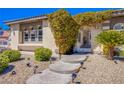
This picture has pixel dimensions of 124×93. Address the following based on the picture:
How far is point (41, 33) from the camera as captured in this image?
19.3 metres

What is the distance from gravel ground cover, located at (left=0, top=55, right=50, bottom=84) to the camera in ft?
34.4

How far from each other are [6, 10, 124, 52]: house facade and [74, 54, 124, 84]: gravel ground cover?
4.17 meters

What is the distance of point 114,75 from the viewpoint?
998cm

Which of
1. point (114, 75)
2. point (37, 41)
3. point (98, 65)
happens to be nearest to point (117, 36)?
point (98, 65)

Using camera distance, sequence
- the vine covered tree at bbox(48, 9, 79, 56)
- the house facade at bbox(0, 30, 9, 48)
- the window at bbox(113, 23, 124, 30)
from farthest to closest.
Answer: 1. the house facade at bbox(0, 30, 9, 48)
2. the vine covered tree at bbox(48, 9, 79, 56)
3. the window at bbox(113, 23, 124, 30)

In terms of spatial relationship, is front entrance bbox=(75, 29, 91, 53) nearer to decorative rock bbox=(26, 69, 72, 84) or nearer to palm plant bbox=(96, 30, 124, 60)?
palm plant bbox=(96, 30, 124, 60)

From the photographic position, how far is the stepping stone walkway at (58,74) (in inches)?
378

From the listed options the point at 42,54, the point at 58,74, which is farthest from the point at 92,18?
the point at 58,74

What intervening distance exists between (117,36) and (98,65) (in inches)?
90.6

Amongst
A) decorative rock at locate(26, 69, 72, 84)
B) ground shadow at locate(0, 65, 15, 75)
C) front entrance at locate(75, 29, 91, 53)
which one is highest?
front entrance at locate(75, 29, 91, 53)

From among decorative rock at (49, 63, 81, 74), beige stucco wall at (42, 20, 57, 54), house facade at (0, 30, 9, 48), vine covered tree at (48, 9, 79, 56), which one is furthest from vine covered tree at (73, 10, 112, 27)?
house facade at (0, 30, 9, 48)

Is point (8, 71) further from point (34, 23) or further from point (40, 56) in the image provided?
point (34, 23)
